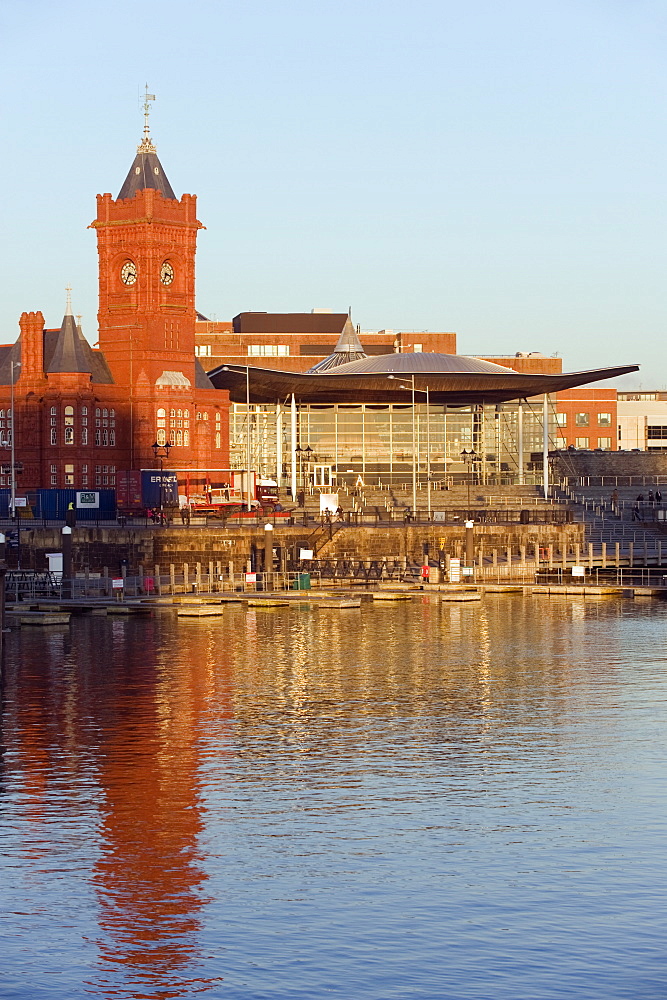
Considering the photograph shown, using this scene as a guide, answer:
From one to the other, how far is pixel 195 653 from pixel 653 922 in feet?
136

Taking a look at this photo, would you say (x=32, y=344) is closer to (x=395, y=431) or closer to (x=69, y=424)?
(x=69, y=424)

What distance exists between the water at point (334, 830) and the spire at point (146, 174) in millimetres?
91012

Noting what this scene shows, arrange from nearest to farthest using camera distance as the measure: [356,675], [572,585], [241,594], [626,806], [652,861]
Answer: [652,861], [626,806], [356,675], [241,594], [572,585]

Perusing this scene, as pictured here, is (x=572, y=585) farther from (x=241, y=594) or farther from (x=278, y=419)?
(x=278, y=419)

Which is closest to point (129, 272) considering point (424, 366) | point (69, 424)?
point (69, 424)

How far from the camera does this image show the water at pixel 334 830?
88.6 feet

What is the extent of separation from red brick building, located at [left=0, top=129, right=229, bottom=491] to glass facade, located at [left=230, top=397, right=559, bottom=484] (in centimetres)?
1085

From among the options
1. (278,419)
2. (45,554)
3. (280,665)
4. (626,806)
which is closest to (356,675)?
(280,665)

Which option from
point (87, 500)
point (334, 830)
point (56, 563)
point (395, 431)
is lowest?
point (334, 830)

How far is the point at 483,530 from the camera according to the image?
384 ft

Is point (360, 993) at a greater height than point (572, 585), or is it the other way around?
point (572, 585)

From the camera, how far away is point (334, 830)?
3566cm

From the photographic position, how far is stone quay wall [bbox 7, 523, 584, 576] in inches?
4294

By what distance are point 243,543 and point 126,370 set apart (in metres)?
41.7
